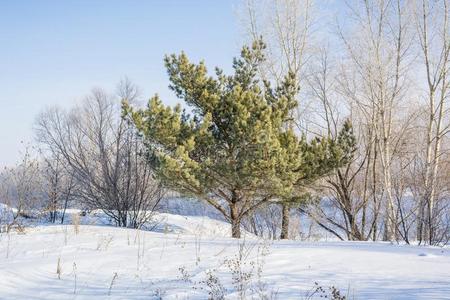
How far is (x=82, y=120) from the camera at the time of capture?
70.2ft

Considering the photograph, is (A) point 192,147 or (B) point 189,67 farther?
(B) point 189,67

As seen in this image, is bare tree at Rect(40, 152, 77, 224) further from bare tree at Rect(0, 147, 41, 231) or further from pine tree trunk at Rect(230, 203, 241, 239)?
pine tree trunk at Rect(230, 203, 241, 239)

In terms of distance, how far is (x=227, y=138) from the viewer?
10.5 meters

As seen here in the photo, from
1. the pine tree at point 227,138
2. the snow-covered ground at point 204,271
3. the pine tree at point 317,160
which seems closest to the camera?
the snow-covered ground at point 204,271

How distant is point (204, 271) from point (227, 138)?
21.2 ft

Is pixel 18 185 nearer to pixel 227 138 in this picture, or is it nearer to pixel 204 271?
pixel 227 138

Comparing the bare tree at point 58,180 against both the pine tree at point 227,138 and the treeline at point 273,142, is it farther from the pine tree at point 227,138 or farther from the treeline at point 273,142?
the pine tree at point 227,138

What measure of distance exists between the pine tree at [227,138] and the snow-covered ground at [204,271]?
3.84m

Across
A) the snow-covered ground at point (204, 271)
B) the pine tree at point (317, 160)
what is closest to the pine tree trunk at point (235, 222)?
the pine tree at point (317, 160)

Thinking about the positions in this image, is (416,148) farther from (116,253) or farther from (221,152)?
(116,253)

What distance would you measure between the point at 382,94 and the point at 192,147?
249 inches

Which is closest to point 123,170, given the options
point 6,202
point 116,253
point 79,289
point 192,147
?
point 6,202

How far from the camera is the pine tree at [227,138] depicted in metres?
9.50

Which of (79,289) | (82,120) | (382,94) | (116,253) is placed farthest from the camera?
(82,120)
